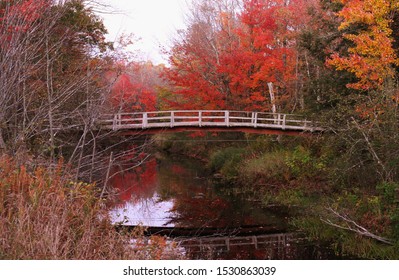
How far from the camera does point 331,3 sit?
1891cm

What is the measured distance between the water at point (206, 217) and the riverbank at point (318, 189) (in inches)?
33.9

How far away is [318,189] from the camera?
1794 centimetres

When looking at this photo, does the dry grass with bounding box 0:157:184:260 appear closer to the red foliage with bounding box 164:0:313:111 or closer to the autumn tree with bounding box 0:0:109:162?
the autumn tree with bounding box 0:0:109:162

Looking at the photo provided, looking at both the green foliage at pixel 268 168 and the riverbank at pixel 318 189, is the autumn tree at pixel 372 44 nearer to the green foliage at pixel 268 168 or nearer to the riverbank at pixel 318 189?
the riverbank at pixel 318 189

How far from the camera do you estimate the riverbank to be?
11648 millimetres

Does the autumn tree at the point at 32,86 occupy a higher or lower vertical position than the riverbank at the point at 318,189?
higher

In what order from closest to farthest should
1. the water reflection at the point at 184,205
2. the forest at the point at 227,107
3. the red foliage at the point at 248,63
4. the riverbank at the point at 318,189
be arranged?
the forest at the point at 227,107 → the riverbank at the point at 318,189 → the water reflection at the point at 184,205 → the red foliage at the point at 248,63

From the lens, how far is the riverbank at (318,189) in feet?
38.2

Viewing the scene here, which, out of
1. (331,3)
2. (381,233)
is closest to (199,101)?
(331,3)

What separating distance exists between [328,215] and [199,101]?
1349 cm

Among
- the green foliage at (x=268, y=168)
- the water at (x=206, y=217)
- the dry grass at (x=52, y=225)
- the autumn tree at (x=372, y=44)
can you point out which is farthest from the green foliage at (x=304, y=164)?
the dry grass at (x=52, y=225)

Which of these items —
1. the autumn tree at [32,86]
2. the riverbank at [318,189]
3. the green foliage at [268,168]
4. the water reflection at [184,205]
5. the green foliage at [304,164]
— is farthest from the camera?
the green foliage at [268,168]

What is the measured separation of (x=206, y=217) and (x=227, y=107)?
10020 millimetres

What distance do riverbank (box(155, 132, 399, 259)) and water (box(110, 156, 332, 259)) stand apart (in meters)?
0.86
